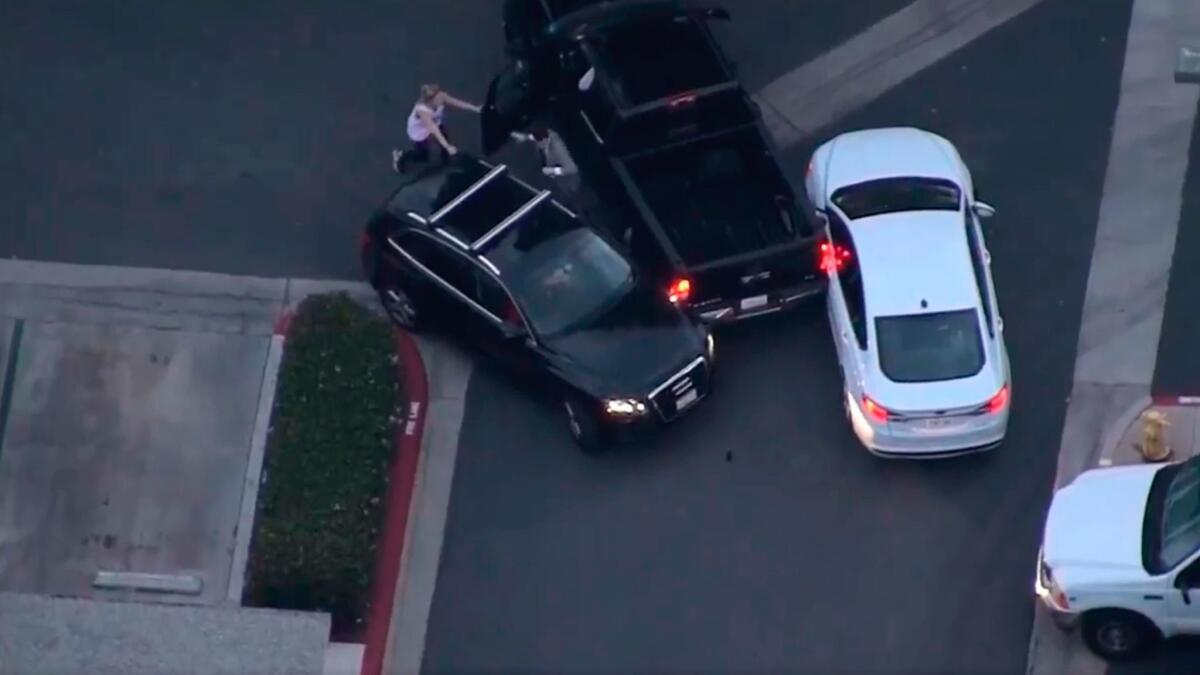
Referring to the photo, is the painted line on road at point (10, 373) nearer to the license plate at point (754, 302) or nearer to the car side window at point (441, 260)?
the car side window at point (441, 260)

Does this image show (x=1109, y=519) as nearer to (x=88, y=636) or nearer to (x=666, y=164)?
(x=666, y=164)

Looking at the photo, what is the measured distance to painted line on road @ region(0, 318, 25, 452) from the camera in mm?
20391

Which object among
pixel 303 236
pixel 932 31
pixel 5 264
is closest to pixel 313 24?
pixel 303 236

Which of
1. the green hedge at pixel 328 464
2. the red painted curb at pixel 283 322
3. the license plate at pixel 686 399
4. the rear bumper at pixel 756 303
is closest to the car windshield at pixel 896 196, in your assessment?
the rear bumper at pixel 756 303

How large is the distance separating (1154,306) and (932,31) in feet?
14.9

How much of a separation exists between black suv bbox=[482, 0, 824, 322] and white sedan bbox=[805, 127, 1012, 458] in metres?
0.54

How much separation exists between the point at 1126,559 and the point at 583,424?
17.5 ft

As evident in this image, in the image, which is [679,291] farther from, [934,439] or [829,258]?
[934,439]

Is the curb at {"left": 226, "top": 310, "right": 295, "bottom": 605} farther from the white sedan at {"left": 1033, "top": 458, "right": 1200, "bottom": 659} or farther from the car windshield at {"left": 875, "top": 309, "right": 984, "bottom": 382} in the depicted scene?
the white sedan at {"left": 1033, "top": 458, "right": 1200, "bottom": 659}

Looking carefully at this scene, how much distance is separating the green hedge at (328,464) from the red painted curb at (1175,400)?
746 centimetres

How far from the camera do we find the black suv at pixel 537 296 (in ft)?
64.0

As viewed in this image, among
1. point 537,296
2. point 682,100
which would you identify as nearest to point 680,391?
point 537,296

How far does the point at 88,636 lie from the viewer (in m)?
17.5

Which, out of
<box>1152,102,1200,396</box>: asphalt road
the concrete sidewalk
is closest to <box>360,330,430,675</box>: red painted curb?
the concrete sidewalk
